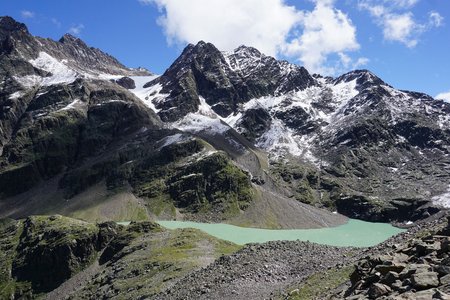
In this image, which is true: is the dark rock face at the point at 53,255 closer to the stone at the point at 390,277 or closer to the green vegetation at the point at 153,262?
the green vegetation at the point at 153,262

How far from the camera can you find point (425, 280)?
22.1 meters

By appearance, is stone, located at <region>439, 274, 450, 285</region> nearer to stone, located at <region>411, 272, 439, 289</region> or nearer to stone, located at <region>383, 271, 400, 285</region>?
stone, located at <region>411, 272, 439, 289</region>

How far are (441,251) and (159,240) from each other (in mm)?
109252

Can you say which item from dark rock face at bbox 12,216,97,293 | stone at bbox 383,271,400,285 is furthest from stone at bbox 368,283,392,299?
dark rock face at bbox 12,216,97,293

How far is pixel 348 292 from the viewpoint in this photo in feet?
95.9

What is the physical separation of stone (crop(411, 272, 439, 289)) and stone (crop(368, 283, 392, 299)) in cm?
152

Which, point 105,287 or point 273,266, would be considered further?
point 105,287

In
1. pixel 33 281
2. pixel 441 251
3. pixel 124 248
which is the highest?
pixel 441 251

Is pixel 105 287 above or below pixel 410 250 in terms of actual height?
below

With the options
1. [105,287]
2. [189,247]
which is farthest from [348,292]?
[189,247]

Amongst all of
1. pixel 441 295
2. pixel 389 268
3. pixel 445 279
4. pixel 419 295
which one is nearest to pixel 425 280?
pixel 445 279

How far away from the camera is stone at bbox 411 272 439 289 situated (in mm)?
21909

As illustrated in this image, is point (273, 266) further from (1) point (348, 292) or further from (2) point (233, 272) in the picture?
(1) point (348, 292)

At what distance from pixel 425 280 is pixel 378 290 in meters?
2.56
